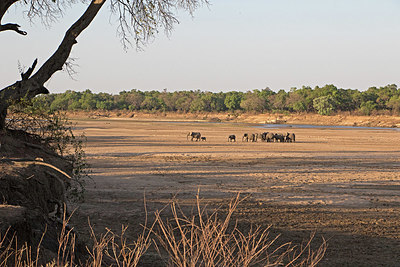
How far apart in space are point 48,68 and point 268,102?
13687cm

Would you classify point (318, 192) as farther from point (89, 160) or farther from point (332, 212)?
point (89, 160)

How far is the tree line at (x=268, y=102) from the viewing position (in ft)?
368

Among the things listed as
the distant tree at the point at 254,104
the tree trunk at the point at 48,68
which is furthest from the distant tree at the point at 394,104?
the tree trunk at the point at 48,68

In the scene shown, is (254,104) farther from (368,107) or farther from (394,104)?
(394,104)

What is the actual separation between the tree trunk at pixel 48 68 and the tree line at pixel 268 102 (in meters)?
75.8

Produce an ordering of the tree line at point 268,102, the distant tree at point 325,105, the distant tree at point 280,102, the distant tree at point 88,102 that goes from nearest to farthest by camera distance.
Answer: the distant tree at point 325,105, the tree line at point 268,102, the distant tree at point 280,102, the distant tree at point 88,102

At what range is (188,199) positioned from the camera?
1429 cm

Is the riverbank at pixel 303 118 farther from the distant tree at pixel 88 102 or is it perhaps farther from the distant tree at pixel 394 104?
the distant tree at pixel 88 102

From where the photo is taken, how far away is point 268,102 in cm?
14412

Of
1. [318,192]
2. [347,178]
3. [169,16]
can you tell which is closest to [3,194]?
[169,16]

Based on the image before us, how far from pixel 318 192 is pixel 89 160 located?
41.8ft

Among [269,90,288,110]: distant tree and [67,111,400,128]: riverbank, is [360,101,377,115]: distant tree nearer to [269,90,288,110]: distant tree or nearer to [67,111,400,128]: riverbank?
[67,111,400,128]: riverbank

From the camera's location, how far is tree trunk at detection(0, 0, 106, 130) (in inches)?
358

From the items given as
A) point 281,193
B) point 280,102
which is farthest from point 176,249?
point 280,102
